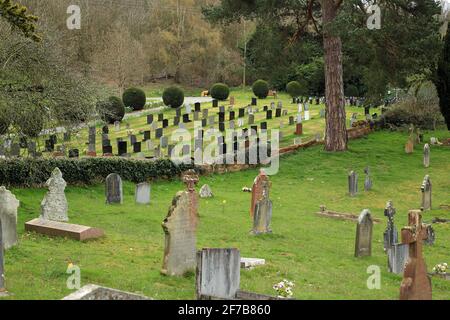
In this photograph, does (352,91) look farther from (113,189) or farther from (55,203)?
(55,203)

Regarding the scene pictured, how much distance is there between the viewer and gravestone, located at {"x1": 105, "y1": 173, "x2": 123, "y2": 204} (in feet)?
63.9

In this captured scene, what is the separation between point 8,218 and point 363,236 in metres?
7.00

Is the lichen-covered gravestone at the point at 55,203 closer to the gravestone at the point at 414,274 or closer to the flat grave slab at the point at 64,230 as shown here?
the flat grave slab at the point at 64,230

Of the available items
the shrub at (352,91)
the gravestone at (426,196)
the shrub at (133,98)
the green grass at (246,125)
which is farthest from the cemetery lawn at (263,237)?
the shrub at (352,91)

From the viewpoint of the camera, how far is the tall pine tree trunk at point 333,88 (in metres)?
30.1

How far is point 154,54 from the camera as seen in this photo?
64.6m

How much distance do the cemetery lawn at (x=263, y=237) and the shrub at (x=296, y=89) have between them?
28068mm

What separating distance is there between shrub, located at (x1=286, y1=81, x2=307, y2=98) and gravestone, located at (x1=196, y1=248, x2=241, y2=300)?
48546 millimetres

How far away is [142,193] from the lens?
19.6 meters

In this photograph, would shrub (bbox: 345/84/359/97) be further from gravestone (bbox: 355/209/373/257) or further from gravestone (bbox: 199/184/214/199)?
gravestone (bbox: 355/209/373/257)

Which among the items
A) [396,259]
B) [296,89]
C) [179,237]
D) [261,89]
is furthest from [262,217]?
[296,89]

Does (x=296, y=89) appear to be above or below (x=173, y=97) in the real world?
above
